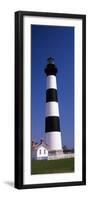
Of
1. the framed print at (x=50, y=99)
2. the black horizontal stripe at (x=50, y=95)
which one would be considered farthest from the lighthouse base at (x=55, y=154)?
the black horizontal stripe at (x=50, y=95)

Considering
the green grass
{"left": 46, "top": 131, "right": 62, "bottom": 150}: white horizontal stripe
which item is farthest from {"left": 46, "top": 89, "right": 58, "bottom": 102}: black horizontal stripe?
the green grass

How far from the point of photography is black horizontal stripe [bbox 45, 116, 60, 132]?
12.6ft

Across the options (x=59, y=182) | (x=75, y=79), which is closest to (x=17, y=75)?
(x=75, y=79)

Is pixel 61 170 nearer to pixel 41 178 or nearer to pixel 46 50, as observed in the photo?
pixel 41 178

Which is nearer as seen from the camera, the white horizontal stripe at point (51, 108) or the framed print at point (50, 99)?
the framed print at point (50, 99)

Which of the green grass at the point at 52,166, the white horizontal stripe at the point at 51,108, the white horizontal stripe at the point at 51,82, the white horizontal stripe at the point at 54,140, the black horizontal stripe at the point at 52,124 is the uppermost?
the white horizontal stripe at the point at 51,82

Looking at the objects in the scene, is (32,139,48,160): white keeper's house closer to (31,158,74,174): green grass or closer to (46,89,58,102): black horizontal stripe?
(31,158,74,174): green grass

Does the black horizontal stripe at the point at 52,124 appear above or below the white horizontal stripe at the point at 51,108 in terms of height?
below

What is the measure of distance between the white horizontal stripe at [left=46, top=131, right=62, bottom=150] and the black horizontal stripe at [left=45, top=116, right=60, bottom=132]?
2 cm

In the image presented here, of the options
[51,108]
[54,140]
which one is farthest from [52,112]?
[54,140]

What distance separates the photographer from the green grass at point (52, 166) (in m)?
3.78

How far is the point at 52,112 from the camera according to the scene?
12.6 feet

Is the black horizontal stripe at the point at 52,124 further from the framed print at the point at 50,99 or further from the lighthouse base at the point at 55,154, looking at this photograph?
the lighthouse base at the point at 55,154

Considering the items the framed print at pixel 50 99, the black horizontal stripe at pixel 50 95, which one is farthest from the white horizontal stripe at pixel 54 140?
the black horizontal stripe at pixel 50 95
